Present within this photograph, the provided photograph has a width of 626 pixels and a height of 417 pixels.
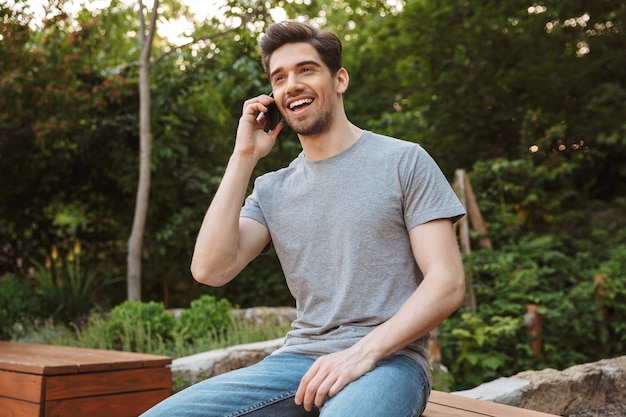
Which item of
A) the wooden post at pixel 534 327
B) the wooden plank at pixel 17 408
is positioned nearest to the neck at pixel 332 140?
the wooden plank at pixel 17 408

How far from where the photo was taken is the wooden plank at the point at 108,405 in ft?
10.5

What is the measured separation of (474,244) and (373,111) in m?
4.49

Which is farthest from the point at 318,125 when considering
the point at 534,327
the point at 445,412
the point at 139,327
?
the point at 534,327

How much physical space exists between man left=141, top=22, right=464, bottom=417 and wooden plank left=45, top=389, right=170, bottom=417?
150cm

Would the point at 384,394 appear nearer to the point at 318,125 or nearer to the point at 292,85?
the point at 318,125

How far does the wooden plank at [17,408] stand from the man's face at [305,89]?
194 centimetres

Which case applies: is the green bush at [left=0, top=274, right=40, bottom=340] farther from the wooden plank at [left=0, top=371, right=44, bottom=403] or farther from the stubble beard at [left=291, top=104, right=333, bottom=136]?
the stubble beard at [left=291, top=104, right=333, bottom=136]

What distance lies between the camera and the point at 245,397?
75.4 inches

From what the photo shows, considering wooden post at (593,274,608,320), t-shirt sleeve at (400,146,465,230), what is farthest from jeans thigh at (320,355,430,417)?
wooden post at (593,274,608,320)

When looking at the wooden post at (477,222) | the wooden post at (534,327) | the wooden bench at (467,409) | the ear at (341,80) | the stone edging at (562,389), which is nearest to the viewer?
the wooden bench at (467,409)

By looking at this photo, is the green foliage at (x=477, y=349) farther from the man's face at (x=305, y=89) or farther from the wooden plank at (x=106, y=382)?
the man's face at (x=305, y=89)

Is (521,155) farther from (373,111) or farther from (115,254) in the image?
(115,254)

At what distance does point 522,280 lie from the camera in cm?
590

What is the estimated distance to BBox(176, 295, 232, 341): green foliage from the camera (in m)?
5.46
